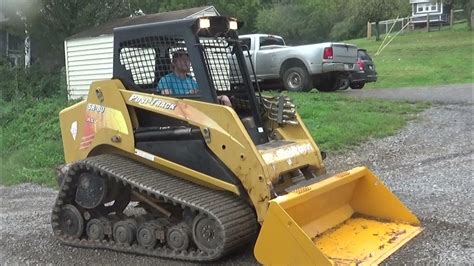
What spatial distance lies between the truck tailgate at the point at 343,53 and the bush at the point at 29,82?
8665mm

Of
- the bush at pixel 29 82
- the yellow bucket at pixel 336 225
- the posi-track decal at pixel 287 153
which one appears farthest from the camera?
the bush at pixel 29 82

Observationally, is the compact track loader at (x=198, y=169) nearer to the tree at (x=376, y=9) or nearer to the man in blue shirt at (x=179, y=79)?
the man in blue shirt at (x=179, y=79)

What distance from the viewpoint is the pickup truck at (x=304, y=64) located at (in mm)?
17438

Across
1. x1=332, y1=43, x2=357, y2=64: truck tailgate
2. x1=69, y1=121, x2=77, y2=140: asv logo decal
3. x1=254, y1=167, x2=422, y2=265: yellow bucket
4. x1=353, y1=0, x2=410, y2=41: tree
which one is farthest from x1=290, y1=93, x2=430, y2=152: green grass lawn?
x1=353, y1=0, x2=410, y2=41: tree

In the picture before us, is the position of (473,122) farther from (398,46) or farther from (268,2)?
(268,2)

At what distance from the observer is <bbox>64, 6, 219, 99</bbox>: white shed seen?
1948 centimetres

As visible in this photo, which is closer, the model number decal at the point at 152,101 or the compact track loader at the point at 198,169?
the compact track loader at the point at 198,169

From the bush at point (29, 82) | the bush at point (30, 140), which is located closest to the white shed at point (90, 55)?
the bush at point (29, 82)

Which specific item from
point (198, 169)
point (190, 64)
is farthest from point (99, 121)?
point (198, 169)

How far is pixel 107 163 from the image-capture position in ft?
19.7

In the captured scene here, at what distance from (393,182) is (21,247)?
196 inches

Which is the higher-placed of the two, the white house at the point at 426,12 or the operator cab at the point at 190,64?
the white house at the point at 426,12

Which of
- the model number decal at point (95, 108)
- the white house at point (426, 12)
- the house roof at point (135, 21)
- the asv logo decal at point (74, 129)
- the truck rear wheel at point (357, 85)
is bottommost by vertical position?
the truck rear wheel at point (357, 85)

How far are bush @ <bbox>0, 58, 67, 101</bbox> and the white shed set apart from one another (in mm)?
521
